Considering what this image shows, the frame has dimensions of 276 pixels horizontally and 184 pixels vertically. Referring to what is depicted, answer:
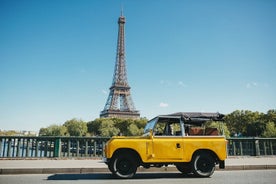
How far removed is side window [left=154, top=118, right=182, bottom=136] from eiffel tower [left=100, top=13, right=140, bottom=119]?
7499 centimetres

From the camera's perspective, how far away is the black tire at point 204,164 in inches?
312

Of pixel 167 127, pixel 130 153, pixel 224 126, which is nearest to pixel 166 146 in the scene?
pixel 167 127

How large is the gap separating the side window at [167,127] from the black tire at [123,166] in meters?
1.24

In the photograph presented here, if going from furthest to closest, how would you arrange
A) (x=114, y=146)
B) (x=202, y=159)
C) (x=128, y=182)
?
1. (x=202, y=159)
2. (x=114, y=146)
3. (x=128, y=182)

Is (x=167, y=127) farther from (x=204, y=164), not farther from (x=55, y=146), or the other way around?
(x=55, y=146)

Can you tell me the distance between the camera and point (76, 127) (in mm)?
87375

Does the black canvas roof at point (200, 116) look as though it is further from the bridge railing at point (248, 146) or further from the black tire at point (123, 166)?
the bridge railing at point (248, 146)

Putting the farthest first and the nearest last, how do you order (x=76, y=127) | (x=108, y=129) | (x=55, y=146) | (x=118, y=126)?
(x=76, y=127), (x=118, y=126), (x=108, y=129), (x=55, y=146)

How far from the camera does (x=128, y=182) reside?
6824 mm

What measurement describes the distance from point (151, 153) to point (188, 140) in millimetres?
1299

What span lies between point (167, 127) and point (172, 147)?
0.91 metres

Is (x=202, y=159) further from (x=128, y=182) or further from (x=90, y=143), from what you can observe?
(x=90, y=143)

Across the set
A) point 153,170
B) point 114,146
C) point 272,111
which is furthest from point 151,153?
point 272,111

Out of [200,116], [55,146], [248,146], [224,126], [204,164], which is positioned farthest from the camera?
[224,126]
